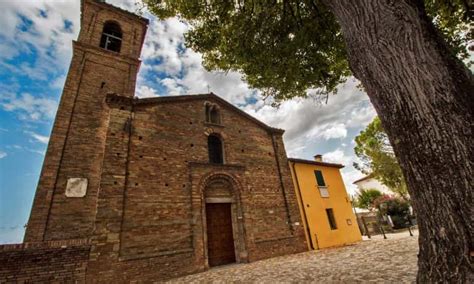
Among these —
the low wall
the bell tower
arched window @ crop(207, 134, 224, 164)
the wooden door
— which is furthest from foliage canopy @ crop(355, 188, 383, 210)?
the low wall

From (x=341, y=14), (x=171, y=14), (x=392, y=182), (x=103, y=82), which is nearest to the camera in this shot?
(x=341, y=14)

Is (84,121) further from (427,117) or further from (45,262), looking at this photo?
(427,117)

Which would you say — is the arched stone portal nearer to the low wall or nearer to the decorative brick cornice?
the low wall

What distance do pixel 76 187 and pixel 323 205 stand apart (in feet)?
41.3

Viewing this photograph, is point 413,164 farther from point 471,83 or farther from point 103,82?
point 103,82

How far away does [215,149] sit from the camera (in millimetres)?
11789

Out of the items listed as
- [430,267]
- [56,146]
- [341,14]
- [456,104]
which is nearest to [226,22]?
[341,14]

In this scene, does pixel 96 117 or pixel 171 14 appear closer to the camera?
pixel 171 14

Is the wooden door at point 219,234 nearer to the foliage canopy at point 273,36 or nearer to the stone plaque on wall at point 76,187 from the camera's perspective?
the stone plaque on wall at point 76,187

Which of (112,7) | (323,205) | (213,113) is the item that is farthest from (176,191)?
(112,7)

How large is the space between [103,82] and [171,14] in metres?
6.65

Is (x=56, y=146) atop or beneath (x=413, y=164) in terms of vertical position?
atop

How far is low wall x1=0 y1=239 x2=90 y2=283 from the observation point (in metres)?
5.60

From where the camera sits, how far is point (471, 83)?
6.30 ft
